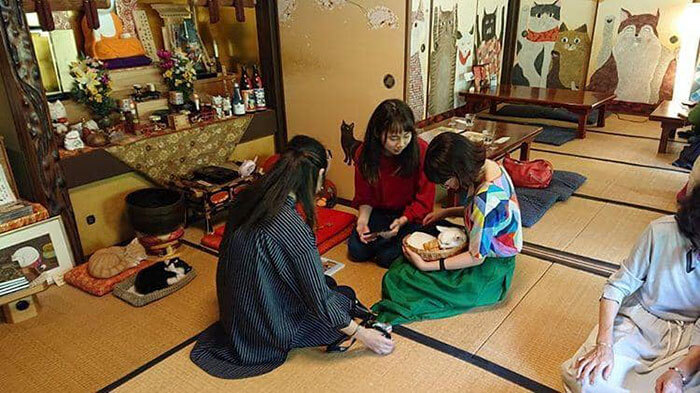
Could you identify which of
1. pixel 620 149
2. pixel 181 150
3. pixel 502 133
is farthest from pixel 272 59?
pixel 620 149

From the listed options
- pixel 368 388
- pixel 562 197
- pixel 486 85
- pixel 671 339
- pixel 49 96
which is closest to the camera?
pixel 671 339

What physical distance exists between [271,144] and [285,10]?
95cm

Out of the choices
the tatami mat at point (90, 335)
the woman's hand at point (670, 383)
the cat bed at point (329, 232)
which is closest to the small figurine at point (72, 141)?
the tatami mat at point (90, 335)

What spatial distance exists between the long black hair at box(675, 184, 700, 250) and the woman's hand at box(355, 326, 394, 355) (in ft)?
3.44

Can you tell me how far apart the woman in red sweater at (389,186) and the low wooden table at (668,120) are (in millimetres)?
2739

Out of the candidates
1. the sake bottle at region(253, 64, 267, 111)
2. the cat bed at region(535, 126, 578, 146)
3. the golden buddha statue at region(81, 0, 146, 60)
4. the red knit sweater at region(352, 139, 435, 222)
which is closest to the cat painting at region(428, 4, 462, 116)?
the cat bed at region(535, 126, 578, 146)

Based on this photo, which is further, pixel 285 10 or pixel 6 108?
pixel 285 10

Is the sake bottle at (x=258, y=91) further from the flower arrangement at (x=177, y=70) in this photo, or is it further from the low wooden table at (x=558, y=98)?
the low wooden table at (x=558, y=98)

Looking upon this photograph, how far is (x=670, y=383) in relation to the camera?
1.37m

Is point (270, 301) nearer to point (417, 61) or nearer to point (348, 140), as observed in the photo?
point (348, 140)

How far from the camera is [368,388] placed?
180 centimetres

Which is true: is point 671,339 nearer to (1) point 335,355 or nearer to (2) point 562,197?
(1) point 335,355

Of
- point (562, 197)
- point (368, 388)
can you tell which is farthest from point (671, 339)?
point (562, 197)

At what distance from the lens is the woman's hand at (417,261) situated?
7.21 ft
